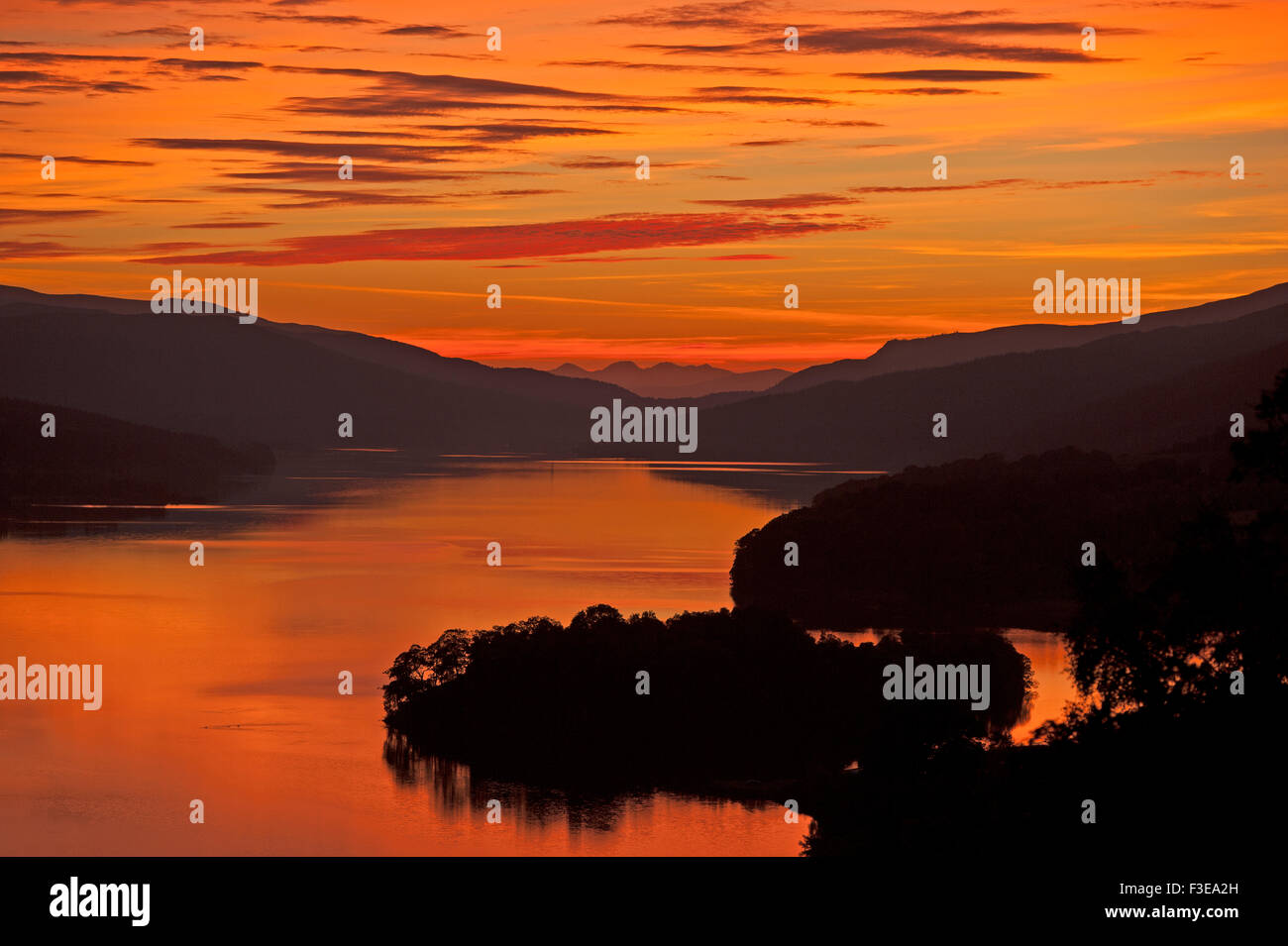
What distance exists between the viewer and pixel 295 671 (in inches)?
2158

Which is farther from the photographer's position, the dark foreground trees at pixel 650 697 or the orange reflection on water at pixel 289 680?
the dark foreground trees at pixel 650 697

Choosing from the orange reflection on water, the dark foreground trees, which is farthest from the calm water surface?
the dark foreground trees

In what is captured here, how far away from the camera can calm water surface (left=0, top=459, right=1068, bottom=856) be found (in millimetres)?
36250

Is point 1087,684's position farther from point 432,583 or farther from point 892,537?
point 892,537

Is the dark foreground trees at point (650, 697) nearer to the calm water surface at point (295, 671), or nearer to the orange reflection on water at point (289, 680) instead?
the calm water surface at point (295, 671)

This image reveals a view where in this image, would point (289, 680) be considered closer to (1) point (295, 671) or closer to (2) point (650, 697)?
(1) point (295, 671)

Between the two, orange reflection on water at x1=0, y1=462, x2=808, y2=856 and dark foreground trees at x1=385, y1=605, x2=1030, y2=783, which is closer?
orange reflection on water at x1=0, y1=462, x2=808, y2=856

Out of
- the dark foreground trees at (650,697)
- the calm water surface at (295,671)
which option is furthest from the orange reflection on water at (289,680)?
the dark foreground trees at (650,697)

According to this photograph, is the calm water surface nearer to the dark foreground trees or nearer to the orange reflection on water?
the orange reflection on water

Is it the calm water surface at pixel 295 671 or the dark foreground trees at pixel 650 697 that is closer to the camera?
the calm water surface at pixel 295 671

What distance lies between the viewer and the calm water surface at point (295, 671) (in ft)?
119

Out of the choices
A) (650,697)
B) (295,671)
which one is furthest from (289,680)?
(650,697)
